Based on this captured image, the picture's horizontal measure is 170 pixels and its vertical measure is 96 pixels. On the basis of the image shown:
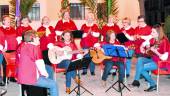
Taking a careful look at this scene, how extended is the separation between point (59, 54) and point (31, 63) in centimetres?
218

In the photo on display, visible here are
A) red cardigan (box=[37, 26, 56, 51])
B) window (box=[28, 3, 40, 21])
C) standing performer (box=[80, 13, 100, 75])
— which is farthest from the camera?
window (box=[28, 3, 40, 21])

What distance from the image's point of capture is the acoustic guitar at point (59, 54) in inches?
327

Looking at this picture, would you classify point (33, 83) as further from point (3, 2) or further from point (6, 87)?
point (3, 2)

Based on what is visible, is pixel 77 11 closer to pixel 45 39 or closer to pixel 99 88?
pixel 45 39

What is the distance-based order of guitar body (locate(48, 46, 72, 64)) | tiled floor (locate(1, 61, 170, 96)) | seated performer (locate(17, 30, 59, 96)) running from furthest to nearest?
tiled floor (locate(1, 61, 170, 96)) < guitar body (locate(48, 46, 72, 64)) < seated performer (locate(17, 30, 59, 96))

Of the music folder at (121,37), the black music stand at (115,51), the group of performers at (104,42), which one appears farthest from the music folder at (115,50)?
the music folder at (121,37)

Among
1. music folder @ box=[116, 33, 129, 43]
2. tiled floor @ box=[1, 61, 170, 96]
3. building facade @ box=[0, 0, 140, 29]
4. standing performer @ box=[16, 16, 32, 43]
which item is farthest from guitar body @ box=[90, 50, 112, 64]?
building facade @ box=[0, 0, 140, 29]

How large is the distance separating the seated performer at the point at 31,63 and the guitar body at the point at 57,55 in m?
1.85

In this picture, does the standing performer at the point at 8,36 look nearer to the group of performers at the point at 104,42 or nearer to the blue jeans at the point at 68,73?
the group of performers at the point at 104,42

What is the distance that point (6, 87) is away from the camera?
30.1 ft

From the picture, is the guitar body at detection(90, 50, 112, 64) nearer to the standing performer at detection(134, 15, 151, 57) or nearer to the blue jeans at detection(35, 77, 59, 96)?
the standing performer at detection(134, 15, 151, 57)

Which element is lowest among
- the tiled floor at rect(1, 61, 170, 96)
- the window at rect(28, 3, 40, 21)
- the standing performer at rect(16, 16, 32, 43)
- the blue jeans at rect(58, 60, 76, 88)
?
the tiled floor at rect(1, 61, 170, 96)

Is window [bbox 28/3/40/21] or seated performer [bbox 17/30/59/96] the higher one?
window [bbox 28/3/40/21]

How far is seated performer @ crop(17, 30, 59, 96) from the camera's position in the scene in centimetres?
630
